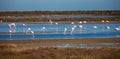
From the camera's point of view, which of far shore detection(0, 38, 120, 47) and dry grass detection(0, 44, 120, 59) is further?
far shore detection(0, 38, 120, 47)

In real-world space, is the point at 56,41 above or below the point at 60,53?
below

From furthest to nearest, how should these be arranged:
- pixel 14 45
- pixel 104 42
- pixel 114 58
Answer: pixel 104 42, pixel 14 45, pixel 114 58

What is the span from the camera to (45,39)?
2780 cm

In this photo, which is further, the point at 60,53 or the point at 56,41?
the point at 56,41

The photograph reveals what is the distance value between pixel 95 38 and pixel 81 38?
901 millimetres

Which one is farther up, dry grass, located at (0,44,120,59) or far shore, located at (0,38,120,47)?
dry grass, located at (0,44,120,59)

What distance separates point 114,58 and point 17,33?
13.3 meters

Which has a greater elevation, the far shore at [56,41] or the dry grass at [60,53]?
the dry grass at [60,53]

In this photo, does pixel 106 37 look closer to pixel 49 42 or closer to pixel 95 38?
pixel 95 38

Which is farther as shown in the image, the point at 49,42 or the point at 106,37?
the point at 106,37

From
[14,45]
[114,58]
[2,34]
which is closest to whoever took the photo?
[114,58]

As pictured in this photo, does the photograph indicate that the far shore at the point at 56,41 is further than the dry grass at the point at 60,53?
Yes

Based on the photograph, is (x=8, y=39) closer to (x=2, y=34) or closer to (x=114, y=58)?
(x=2, y=34)

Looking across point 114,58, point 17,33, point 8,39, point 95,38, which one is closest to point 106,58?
point 114,58
